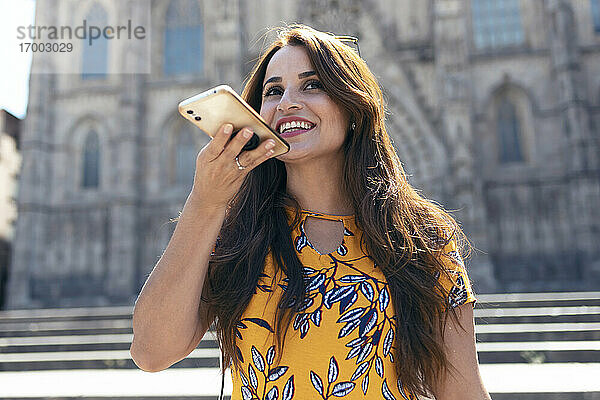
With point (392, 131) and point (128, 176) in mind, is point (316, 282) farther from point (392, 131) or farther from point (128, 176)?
point (128, 176)

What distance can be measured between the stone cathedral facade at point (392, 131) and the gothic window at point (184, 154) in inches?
2.8

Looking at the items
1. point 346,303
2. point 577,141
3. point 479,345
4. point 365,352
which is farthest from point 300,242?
point 577,141

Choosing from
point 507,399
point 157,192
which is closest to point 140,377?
point 507,399

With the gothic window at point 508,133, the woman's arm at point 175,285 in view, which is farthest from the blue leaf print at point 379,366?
the gothic window at point 508,133

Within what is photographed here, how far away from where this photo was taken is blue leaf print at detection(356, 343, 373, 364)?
108 cm

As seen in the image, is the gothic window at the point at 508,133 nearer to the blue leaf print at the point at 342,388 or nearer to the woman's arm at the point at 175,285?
the blue leaf print at the point at 342,388

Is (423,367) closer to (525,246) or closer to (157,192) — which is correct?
(525,246)

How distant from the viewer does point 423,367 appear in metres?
1.17

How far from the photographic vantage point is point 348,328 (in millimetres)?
1088

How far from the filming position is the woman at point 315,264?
3.40 feet

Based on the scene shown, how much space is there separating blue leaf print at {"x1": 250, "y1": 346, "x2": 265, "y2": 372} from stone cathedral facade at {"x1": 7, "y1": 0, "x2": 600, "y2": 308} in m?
13.6

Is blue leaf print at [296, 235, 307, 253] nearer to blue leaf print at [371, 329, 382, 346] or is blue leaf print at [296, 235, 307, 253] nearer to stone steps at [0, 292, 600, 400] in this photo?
blue leaf print at [371, 329, 382, 346]

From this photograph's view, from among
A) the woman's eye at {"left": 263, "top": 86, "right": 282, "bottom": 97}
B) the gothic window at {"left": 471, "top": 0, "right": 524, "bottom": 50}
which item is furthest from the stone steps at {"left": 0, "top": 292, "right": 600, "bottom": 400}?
the gothic window at {"left": 471, "top": 0, "right": 524, "bottom": 50}

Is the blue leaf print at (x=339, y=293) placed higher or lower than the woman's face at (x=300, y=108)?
lower
